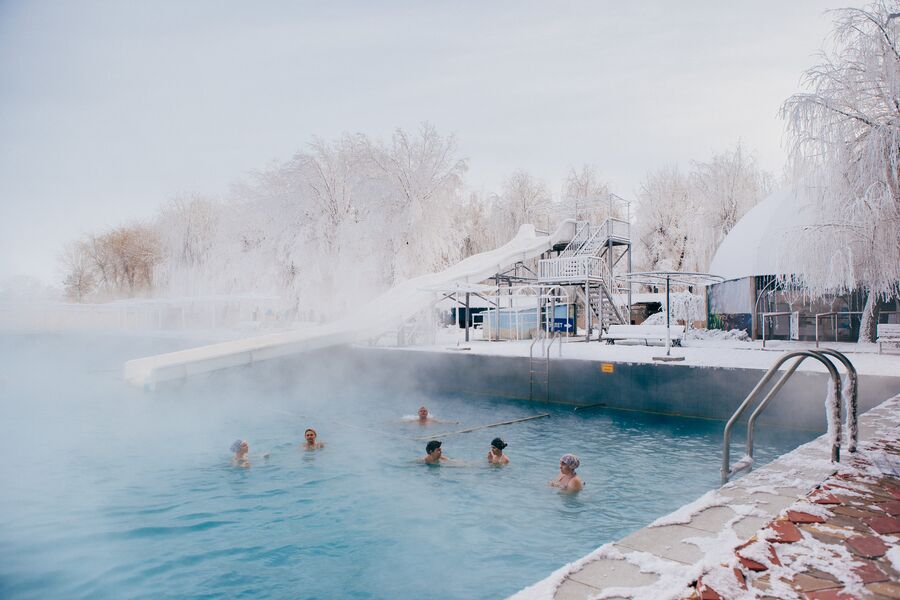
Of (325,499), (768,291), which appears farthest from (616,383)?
(768,291)

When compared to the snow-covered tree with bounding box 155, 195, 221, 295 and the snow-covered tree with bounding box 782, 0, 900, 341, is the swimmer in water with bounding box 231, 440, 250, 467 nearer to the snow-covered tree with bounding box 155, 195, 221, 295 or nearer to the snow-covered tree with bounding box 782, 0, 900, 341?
the snow-covered tree with bounding box 782, 0, 900, 341

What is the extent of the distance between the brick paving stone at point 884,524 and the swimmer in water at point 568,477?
180 inches

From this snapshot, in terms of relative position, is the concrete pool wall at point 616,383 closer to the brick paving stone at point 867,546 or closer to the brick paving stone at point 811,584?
the brick paving stone at point 867,546

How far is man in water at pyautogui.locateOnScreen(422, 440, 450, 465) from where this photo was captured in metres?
8.95

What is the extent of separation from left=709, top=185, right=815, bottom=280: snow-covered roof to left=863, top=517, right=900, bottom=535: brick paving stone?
13624 mm

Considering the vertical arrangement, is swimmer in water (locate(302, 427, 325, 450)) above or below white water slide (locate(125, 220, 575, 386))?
below

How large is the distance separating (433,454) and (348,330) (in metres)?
7.76

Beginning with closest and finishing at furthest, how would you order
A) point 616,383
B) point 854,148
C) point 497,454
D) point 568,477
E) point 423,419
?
1. point 568,477
2. point 497,454
3. point 423,419
4. point 616,383
5. point 854,148

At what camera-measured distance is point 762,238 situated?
19719 millimetres

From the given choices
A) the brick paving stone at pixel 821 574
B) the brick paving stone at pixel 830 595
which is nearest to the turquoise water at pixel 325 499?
the brick paving stone at pixel 821 574

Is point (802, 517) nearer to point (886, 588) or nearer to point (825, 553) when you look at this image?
point (825, 553)

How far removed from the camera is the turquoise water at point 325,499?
5.67 meters

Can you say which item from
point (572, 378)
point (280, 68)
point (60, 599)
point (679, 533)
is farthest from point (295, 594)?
point (280, 68)

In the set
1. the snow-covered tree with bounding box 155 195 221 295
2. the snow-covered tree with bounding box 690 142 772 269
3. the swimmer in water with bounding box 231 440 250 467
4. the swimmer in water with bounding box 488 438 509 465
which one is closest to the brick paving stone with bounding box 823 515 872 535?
the swimmer in water with bounding box 488 438 509 465
